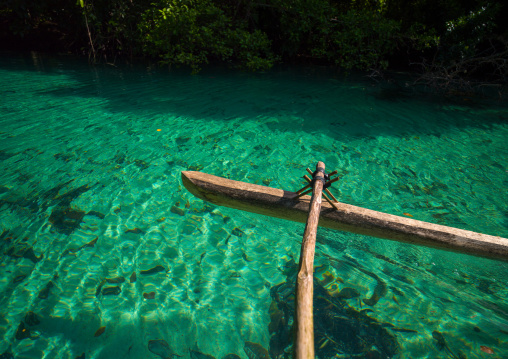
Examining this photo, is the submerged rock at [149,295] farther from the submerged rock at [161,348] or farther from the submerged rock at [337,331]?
the submerged rock at [337,331]

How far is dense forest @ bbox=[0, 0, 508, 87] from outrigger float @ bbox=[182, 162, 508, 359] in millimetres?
8816

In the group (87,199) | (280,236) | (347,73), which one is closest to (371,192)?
(280,236)

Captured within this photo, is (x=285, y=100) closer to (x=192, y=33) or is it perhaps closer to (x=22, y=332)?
(x=192, y=33)

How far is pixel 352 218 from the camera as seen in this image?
2973 millimetres

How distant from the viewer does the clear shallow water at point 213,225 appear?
2836 millimetres

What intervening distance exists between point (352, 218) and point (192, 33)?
33.1ft

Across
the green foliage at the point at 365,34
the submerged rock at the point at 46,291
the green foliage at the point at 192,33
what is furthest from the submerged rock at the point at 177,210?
the green foliage at the point at 365,34

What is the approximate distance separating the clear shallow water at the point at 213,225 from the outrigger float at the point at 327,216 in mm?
775

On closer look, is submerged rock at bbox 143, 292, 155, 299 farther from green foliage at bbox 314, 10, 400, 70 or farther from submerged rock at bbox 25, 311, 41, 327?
green foliage at bbox 314, 10, 400, 70

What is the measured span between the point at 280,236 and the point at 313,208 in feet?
4.78

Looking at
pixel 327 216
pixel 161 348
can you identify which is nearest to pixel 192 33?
pixel 327 216

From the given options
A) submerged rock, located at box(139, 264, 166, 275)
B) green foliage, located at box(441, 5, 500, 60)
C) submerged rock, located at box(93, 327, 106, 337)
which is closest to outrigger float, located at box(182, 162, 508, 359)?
submerged rock, located at box(139, 264, 166, 275)

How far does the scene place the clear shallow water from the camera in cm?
284

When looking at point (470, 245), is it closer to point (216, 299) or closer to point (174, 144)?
point (216, 299)
